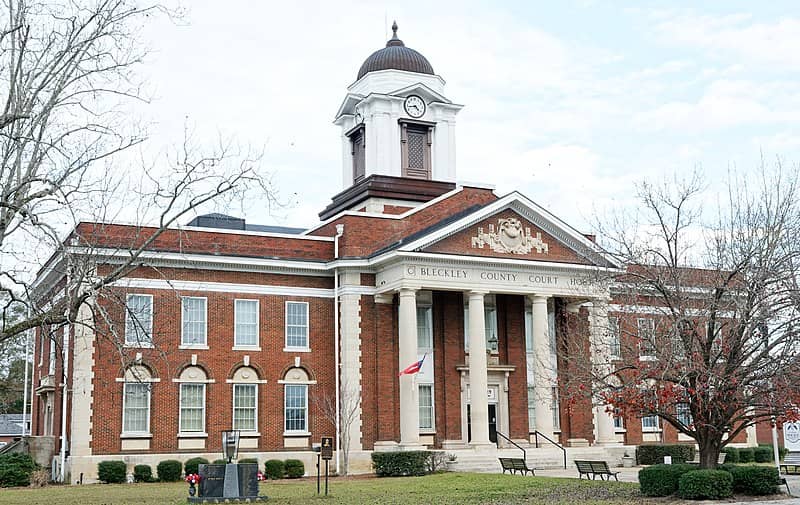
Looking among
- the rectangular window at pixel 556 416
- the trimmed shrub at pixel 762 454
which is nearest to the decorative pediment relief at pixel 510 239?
the rectangular window at pixel 556 416

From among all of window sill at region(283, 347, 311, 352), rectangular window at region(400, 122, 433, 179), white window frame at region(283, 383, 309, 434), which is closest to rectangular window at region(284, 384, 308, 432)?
white window frame at region(283, 383, 309, 434)

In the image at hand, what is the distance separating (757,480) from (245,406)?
21638 mm

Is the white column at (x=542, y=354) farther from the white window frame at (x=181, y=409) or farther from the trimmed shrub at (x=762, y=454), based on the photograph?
the white window frame at (x=181, y=409)

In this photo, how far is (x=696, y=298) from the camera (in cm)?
2605

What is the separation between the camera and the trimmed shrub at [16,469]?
3425 cm

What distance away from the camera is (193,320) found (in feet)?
129

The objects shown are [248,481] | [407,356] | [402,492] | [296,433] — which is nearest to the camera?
[248,481]

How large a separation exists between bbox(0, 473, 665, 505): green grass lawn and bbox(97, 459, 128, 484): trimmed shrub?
126 cm

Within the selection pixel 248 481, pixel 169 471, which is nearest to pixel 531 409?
pixel 169 471

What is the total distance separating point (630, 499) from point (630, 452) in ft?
64.2

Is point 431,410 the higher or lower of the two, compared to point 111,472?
higher

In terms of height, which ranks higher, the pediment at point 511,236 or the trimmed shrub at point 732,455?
the pediment at point 511,236

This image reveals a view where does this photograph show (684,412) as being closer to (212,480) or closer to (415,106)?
(212,480)

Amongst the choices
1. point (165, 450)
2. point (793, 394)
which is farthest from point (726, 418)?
point (165, 450)
